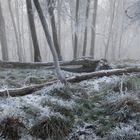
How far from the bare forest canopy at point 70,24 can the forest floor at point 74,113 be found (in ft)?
5.13

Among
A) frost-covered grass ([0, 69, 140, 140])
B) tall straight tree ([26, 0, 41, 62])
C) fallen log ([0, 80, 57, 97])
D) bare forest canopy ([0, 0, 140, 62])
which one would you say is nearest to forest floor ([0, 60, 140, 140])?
frost-covered grass ([0, 69, 140, 140])

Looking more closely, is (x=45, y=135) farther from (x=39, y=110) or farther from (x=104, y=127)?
(x=104, y=127)

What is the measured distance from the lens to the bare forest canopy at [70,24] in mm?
10766

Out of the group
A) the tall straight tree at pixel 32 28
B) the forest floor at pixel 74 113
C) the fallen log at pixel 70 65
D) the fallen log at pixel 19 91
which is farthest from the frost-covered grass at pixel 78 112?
the tall straight tree at pixel 32 28

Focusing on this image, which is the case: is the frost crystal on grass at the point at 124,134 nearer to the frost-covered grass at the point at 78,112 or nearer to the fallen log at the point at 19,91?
the frost-covered grass at the point at 78,112

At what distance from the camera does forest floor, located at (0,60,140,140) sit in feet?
13.7

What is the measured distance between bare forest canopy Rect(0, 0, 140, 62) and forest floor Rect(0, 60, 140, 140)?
5.13 feet

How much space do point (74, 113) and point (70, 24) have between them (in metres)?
22.3

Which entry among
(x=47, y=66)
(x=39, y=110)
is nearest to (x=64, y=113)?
(x=39, y=110)

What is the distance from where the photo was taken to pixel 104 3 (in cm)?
3034

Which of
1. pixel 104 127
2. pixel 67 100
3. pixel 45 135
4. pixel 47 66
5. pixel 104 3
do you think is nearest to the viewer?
pixel 45 135

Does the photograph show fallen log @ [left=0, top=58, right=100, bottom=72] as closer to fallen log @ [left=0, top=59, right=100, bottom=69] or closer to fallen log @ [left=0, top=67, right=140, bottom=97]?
fallen log @ [left=0, top=59, right=100, bottom=69]

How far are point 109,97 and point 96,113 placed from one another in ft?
2.29

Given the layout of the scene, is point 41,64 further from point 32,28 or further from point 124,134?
point 124,134
